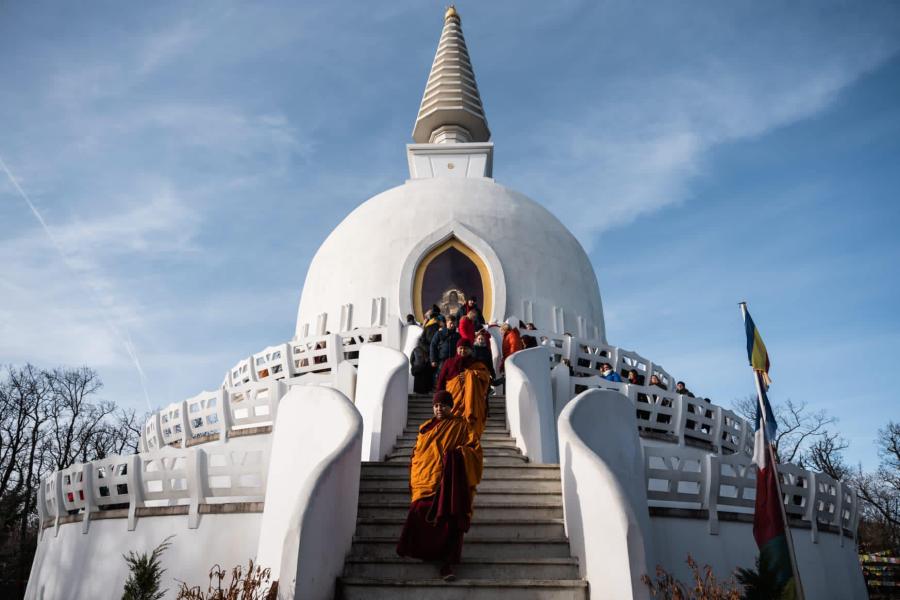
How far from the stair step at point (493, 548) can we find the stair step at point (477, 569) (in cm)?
25

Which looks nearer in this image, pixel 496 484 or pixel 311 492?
pixel 311 492

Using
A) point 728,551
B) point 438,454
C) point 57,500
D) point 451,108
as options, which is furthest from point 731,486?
point 451,108

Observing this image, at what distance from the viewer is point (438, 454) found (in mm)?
5789

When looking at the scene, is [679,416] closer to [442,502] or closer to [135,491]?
[442,502]

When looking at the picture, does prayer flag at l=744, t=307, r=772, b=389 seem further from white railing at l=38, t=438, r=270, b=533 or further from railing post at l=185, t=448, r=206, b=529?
railing post at l=185, t=448, r=206, b=529

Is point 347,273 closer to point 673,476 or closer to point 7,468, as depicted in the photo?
point 673,476

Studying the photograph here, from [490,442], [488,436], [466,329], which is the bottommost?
[490,442]

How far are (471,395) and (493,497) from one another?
53.9 inches

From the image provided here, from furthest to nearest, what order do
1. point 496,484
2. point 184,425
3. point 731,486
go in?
point 184,425 < point 731,486 < point 496,484

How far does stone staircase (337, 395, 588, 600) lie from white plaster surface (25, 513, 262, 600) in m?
1.60

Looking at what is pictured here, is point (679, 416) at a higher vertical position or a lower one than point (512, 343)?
lower

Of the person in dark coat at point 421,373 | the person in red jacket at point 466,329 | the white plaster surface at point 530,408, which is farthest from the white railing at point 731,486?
the person in dark coat at point 421,373

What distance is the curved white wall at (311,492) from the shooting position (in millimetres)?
5176

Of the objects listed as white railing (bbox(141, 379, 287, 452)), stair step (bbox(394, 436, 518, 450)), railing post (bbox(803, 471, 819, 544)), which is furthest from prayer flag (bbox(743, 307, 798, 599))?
white railing (bbox(141, 379, 287, 452))
